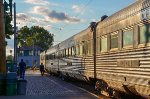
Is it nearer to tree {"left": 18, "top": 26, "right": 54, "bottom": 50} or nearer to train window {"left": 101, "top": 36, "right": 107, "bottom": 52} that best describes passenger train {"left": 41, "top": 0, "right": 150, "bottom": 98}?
train window {"left": 101, "top": 36, "right": 107, "bottom": 52}

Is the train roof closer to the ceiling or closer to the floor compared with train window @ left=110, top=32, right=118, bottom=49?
closer to the ceiling

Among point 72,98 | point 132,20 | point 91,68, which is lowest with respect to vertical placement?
point 72,98

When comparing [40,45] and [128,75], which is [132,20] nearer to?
[128,75]

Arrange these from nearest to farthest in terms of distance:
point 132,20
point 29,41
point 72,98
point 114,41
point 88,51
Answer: point 132,20, point 114,41, point 72,98, point 88,51, point 29,41

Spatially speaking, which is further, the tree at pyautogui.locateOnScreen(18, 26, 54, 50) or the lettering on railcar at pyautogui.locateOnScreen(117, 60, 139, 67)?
the tree at pyautogui.locateOnScreen(18, 26, 54, 50)

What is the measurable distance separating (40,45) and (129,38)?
408ft

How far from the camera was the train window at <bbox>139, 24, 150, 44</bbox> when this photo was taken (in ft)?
39.7

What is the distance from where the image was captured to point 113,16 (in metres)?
16.4

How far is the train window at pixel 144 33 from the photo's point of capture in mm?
12086

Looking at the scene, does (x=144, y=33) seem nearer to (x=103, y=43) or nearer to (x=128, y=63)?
(x=128, y=63)

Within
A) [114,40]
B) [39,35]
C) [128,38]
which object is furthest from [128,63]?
[39,35]

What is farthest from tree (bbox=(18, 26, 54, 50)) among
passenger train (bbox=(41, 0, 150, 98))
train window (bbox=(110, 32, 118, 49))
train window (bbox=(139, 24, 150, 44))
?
train window (bbox=(139, 24, 150, 44))

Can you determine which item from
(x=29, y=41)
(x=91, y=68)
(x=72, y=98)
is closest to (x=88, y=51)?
(x=91, y=68)

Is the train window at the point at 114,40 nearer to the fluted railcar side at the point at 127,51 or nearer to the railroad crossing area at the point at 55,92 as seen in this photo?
the fluted railcar side at the point at 127,51
